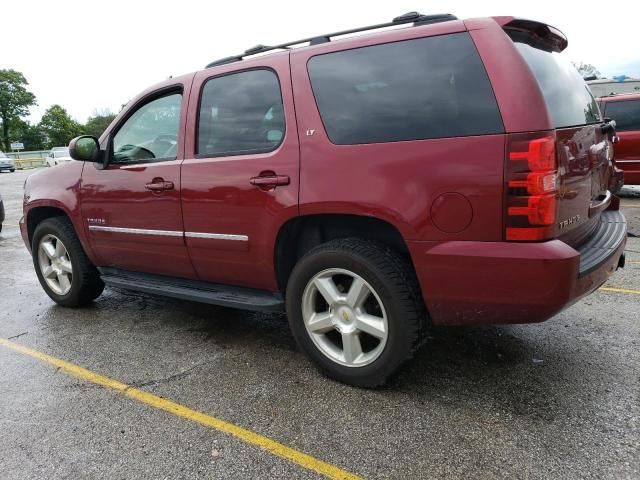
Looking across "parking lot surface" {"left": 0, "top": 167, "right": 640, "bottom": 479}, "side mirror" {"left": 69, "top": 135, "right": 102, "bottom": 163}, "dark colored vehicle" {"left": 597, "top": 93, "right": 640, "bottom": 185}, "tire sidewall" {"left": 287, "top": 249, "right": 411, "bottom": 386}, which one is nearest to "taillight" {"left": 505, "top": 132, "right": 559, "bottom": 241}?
"tire sidewall" {"left": 287, "top": 249, "right": 411, "bottom": 386}

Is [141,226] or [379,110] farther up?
[379,110]

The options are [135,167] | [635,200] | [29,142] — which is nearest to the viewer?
[135,167]

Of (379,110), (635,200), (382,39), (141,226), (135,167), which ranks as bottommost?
(635,200)

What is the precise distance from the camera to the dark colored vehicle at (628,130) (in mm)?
9102

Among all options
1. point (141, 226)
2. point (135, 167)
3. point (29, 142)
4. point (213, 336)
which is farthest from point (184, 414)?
point (29, 142)

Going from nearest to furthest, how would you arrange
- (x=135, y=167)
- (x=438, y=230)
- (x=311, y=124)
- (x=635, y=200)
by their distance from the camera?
(x=438, y=230)
(x=311, y=124)
(x=135, y=167)
(x=635, y=200)

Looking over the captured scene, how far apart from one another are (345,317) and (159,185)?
5.38ft

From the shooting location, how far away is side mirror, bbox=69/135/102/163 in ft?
12.8

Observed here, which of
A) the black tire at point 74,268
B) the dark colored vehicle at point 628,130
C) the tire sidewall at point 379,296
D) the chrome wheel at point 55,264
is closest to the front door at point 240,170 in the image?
the tire sidewall at point 379,296

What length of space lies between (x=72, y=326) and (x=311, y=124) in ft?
8.90

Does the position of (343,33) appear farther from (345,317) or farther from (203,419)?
(203,419)

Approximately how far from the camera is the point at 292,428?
2547 millimetres

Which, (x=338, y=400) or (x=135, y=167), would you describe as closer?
(x=338, y=400)

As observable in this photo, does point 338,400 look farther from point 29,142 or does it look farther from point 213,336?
point 29,142
